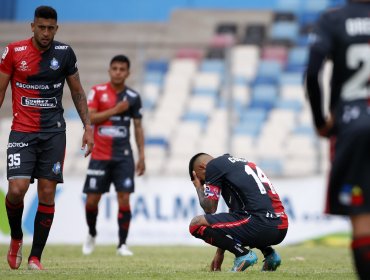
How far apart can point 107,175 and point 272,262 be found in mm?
4396

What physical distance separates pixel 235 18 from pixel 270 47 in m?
1.48

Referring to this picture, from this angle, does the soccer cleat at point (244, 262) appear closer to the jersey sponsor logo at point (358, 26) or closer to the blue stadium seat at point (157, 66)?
the jersey sponsor logo at point (358, 26)

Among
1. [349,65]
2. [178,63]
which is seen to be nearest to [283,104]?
[178,63]

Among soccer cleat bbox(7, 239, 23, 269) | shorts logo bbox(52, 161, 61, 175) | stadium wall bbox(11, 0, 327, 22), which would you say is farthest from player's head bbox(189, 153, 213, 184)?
stadium wall bbox(11, 0, 327, 22)

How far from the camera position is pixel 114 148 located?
12.6 meters

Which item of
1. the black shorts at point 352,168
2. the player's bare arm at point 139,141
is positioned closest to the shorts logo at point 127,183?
the player's bare arm at point 139,141

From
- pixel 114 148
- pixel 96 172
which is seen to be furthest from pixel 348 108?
pixel 96 172

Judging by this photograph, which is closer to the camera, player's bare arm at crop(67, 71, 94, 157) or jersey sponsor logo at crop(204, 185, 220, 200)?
jersey sponsor logo at crop(204, 185, 220, 200)

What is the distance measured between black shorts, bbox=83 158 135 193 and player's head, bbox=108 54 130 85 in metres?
1.01

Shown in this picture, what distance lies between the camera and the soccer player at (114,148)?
492 inches

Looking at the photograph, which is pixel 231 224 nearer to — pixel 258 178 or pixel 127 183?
pixel 258 178

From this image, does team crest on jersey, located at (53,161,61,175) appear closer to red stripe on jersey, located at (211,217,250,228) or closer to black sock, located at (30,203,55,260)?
black sock, located at (30,203,55,260)

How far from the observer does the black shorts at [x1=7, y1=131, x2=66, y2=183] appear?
844 cm

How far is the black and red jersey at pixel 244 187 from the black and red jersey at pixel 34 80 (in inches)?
57.5
